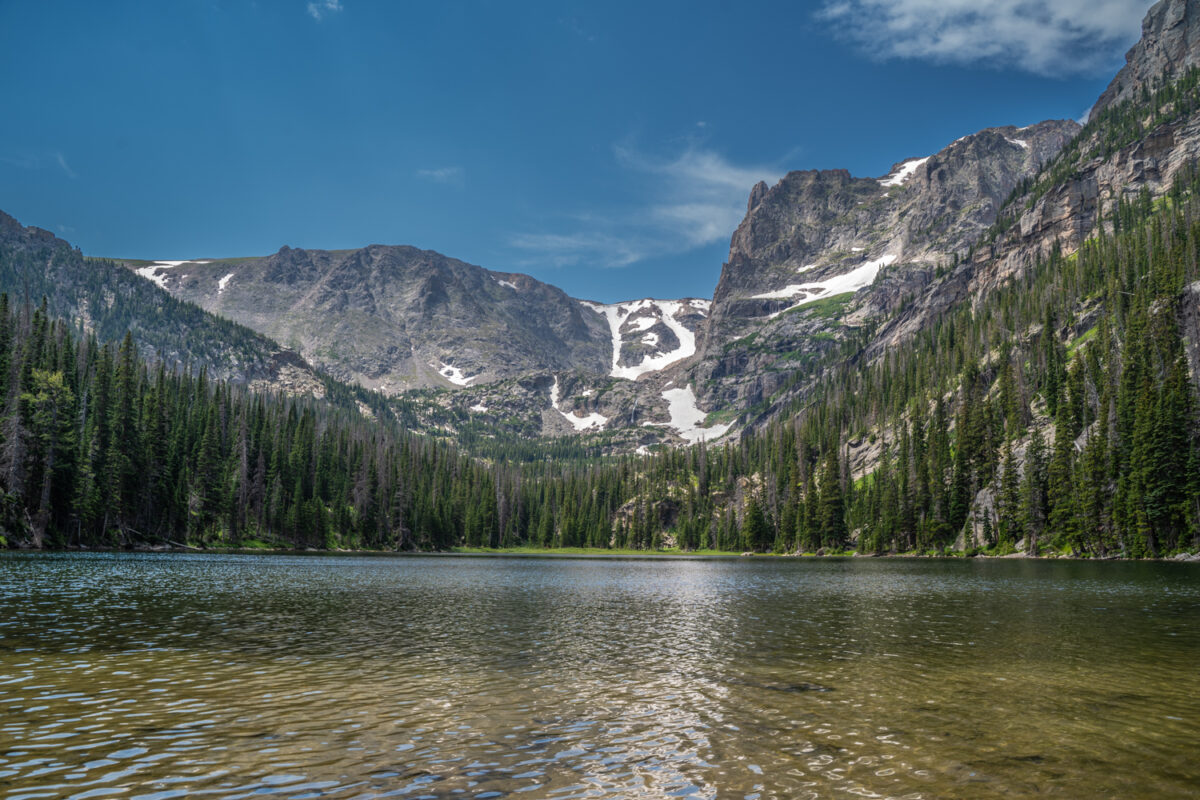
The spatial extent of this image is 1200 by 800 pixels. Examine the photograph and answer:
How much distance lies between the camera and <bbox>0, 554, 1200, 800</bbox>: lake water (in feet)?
36.1

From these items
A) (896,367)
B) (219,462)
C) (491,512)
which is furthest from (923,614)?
(896,367)

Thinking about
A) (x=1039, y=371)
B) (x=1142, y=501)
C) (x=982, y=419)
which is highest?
(x=1039, y=371)

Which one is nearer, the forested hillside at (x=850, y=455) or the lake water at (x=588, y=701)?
the lake water at (x=588, y=701)

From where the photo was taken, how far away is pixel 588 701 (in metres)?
16.8

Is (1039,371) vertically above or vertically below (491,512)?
above

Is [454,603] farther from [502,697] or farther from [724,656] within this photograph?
[502,697]

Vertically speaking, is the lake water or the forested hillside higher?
the forested hillside

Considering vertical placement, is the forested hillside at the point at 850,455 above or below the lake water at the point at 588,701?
above

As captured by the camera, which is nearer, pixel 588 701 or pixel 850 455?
pixel 588 701

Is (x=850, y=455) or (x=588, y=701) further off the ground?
(x=850, y=455)

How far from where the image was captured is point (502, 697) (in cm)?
1694

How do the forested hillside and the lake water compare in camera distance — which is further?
the forested hillside

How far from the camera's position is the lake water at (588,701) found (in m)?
11.0

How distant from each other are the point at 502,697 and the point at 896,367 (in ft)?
648
